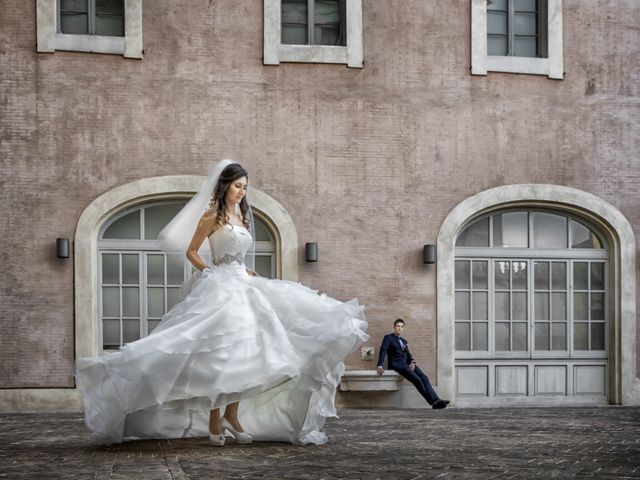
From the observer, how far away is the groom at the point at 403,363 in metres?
14.1

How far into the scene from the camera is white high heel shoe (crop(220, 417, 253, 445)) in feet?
24.9

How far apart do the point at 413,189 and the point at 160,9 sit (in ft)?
14.0

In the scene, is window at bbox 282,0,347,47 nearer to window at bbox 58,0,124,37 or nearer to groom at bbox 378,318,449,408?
window at bbox 58,0,124,37

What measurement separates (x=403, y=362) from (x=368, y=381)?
1.83 ft

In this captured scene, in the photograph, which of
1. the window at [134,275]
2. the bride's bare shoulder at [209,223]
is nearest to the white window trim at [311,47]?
the window at [134,275]

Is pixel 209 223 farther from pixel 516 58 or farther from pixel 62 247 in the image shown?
pixel 516 58

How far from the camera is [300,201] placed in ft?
47.3

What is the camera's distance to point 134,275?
14.3 m

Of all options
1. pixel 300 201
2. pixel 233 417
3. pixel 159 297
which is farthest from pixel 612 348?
pixel 233 417

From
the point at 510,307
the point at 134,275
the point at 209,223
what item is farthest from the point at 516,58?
Answer: the point at 209,223

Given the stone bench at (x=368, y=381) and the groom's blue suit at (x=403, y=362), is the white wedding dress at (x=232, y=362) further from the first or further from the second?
the groom's blue suit at (x=403, y=362)

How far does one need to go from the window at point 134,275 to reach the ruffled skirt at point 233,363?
6.43 metres

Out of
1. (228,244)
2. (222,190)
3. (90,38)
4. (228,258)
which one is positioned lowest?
(228,258)

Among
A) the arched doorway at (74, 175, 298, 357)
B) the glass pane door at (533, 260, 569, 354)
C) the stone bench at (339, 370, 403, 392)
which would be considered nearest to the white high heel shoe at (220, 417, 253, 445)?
the stone bench at (339, 370, 403, 392)
